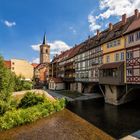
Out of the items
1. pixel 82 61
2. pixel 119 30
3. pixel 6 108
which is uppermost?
pixel 119 30

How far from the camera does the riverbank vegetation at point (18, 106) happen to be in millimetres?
17984

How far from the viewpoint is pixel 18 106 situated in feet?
79.7

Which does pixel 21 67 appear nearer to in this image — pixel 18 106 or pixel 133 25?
pixel 18 106

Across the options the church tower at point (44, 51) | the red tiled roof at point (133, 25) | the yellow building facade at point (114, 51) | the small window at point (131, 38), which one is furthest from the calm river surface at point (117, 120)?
the church tower at point (44, 51)

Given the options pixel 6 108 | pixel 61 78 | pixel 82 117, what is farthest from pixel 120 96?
pixel 61 78

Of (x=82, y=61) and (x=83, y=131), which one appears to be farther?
(x=82, y=61)

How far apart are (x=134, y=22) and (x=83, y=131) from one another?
19493 millimetres

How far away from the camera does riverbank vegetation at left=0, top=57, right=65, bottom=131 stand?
1798 centimetres

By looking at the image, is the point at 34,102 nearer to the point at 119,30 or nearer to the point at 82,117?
the point at 82,117

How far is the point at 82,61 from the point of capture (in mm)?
40750

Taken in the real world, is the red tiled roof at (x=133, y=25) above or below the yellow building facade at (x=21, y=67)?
above

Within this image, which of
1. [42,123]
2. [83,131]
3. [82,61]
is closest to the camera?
[83,131]

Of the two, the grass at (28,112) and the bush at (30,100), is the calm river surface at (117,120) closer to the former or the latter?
the grass at (28,112)

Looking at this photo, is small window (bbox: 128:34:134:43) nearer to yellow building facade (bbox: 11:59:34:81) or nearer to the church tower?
yellow building facade (bbox: 11:59:34:81)
